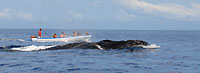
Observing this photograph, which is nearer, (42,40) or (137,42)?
(137,42)

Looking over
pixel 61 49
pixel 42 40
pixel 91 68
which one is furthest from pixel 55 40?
pixel 91 68

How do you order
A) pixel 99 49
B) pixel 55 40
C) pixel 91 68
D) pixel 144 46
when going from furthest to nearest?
pixel 55 40
pixel 144 46
pixel 99 49
pixel 91 68

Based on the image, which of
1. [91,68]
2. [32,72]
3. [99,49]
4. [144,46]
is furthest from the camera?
[144,46]

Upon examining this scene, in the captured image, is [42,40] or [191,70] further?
[42,40]

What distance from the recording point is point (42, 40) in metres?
57.7

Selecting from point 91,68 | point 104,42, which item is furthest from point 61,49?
point 91,68

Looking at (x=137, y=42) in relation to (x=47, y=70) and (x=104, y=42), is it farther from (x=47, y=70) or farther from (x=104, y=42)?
(x=47, y=70)

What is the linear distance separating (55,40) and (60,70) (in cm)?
4034

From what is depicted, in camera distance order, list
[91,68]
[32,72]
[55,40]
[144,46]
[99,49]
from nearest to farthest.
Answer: [32,72] → [91,68] → [99,49] → [144,46] → [55,40]

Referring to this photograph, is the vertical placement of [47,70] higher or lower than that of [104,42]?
lower

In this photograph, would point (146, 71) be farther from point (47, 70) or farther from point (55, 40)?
point (55, 40)

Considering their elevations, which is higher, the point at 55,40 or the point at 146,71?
the point at 55,40

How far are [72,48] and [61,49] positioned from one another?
4.19 feet

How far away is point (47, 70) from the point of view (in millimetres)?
16750
